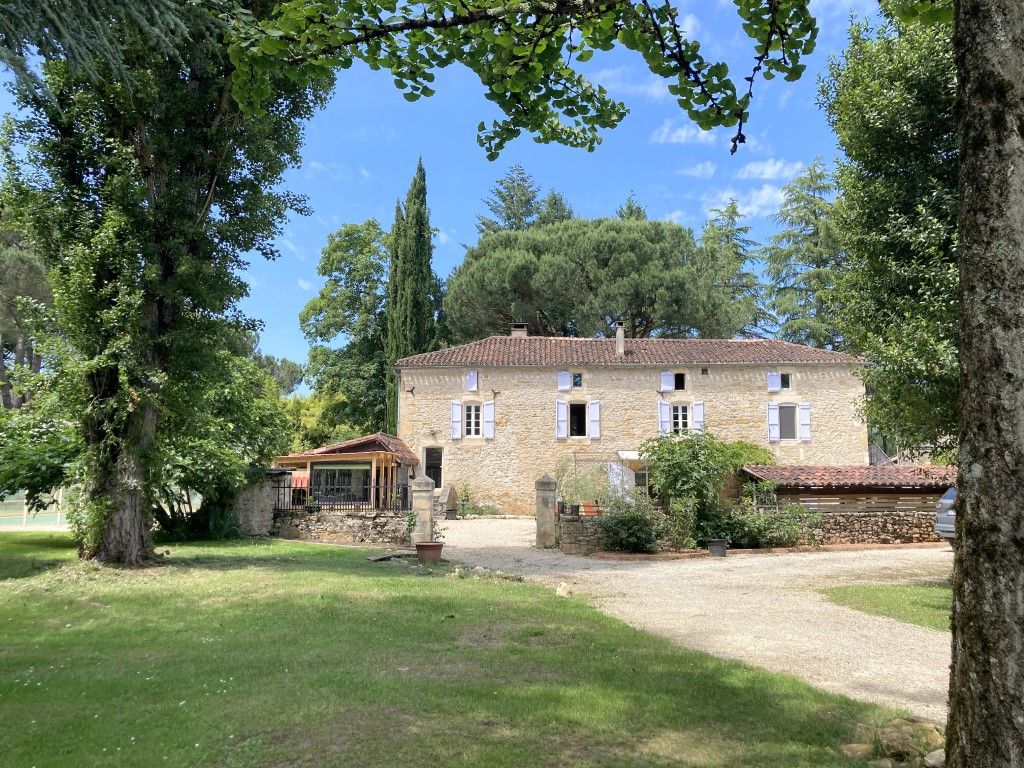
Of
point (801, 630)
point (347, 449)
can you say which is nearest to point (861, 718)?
point (801, 630)

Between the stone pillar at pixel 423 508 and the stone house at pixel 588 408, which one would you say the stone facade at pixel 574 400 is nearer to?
the stone house at pixel 588 408

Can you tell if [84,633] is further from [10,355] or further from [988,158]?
[10,355]

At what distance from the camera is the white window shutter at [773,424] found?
3031 cm

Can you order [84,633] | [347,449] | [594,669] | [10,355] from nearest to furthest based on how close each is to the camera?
[594,669] < [84,633] < [347,449] < [10,355]

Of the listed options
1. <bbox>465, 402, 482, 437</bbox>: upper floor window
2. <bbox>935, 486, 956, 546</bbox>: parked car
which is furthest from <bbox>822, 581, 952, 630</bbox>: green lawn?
<bbox>465, 402, 482, 437</bbox>: upper floor window

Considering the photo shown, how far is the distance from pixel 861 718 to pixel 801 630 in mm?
3336

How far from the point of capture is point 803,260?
41.8m

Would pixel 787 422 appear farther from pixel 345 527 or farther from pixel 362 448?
pixel 345 527

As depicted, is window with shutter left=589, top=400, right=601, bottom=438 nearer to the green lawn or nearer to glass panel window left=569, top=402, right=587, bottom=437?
glass panel window left=569, top=402, right=587, bottom=437

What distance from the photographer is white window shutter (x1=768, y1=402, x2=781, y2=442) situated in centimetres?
3031

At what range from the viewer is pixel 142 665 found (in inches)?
225

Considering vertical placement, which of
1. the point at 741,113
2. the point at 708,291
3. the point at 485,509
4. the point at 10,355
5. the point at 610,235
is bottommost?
the point at 485,509

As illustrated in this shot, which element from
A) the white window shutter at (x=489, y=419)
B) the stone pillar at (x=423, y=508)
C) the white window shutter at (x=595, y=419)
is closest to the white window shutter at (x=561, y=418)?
the white window shutter at (x=595, y=419)

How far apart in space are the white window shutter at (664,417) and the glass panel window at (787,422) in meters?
4.72
